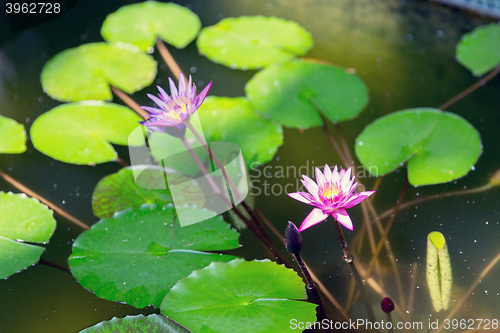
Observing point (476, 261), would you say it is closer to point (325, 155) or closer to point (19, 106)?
point (325, 155)

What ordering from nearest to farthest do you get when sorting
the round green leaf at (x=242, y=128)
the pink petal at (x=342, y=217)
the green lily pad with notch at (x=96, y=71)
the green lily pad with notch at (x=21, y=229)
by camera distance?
1. the pink petal at (x=342, y=217)
2. the green lily pad with notch at (x=21, y=229)
3. the round green leaf at (x=242, y=128)
4. the green lily pad with notch at (x=96, y=71)

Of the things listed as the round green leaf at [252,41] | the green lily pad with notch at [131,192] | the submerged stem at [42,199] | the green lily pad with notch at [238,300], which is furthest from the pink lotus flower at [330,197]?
the round green leaf at [252,41]

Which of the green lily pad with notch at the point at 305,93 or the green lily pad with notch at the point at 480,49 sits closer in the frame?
the green lily pad with notch at the point at 305,93

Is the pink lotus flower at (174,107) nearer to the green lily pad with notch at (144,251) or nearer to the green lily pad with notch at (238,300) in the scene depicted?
the green lily pad with notch at (144,251)

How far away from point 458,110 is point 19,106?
6.68ft

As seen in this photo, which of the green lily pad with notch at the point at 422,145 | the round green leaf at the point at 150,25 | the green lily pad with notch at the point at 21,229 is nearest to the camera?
the green lily pad with notch at the point at 21,229

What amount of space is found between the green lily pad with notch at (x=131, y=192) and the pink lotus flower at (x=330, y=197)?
521 millimetres

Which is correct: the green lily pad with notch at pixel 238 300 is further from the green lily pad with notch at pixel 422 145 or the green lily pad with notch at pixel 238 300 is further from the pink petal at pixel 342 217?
the green lily pad with notch at pixel 422 145

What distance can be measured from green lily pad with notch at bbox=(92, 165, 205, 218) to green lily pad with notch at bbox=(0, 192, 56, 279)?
0.18 m

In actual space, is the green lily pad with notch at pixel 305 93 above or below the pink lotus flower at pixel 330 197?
below

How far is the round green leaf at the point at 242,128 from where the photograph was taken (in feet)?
5.24

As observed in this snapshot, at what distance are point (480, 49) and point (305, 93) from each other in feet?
3.37

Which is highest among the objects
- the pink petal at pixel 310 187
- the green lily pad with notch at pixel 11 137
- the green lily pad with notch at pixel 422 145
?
the pink petal at pixel 310 187

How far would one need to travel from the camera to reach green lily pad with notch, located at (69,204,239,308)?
3.76ft
